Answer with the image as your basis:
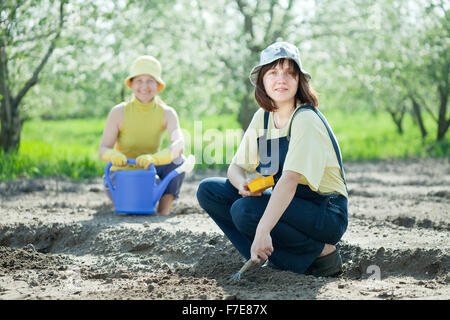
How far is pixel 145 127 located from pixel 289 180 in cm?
202

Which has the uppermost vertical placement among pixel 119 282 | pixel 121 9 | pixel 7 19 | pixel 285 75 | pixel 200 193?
pixel 121 9

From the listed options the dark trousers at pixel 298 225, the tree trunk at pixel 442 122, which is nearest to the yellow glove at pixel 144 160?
the dark trousers at pixel 298 225

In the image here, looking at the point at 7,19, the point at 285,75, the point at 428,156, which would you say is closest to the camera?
the point at 285,75

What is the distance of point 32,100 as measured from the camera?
8.27m

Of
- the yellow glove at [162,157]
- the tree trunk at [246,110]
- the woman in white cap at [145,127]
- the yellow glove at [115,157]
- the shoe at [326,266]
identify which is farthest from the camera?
the tree trunk at [246,110]

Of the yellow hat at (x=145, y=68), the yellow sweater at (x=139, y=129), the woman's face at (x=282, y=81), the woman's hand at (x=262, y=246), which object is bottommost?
the woman's hand at (x=262, y=246)

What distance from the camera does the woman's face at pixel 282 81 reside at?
94.7 inches

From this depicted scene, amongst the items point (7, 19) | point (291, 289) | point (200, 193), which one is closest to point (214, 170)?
point (7, 19)

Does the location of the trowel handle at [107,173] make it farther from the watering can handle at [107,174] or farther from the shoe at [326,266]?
the shoe at [326,266]

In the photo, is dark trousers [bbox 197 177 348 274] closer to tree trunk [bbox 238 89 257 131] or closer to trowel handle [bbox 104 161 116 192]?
trowel handle [bbox 104 161 116 192]

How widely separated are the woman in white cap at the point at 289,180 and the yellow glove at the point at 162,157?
1278mm

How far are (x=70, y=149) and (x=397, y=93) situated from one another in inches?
196

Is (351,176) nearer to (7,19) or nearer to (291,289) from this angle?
(7,19)

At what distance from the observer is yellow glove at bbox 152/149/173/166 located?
3.83 m
